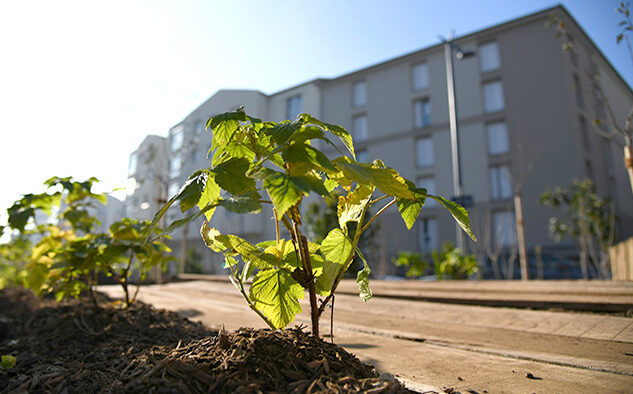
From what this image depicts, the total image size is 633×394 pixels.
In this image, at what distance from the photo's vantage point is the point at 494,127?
17.5 m

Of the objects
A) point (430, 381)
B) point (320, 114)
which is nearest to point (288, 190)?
point (430, 381)

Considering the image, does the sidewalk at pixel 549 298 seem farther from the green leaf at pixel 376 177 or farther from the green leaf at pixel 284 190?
the green leaf at pixel 284 190

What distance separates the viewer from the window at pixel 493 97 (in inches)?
685

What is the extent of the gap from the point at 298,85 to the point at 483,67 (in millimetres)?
9598

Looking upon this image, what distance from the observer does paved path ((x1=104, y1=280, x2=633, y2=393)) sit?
42.3 inches

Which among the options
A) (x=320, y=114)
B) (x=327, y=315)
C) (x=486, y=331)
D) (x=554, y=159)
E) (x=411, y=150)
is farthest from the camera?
(x=320, y=114)

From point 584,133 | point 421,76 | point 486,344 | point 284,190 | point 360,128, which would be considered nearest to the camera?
point 284,190

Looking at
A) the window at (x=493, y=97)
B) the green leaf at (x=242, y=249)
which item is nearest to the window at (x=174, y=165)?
the green leaf at (x=242, y=249)

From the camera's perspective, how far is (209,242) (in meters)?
1.12

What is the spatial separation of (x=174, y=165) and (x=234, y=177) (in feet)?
38.5

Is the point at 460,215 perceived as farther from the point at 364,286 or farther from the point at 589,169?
the point at 589,169

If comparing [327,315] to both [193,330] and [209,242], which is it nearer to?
[193,330]

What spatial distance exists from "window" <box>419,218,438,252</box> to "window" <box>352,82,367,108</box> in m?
7.23

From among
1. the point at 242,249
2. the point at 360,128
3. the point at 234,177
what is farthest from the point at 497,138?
the point at 234,177
